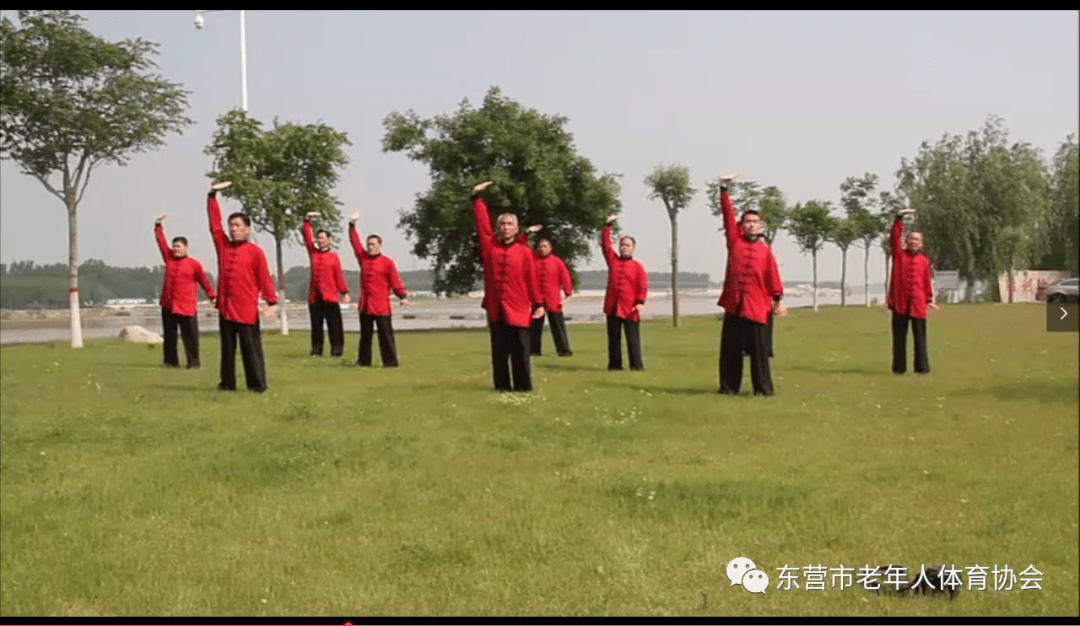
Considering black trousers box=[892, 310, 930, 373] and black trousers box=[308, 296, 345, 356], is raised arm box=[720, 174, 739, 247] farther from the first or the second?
black trousers box=[308, 296, 345, 356]

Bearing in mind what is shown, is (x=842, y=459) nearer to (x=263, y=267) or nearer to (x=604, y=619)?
(x=604, y=619)

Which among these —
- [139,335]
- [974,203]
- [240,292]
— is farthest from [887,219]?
[139,335]

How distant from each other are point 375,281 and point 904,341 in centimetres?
903

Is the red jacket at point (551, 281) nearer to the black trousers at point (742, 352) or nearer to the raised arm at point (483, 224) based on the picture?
the raised arm at point (483, 224)

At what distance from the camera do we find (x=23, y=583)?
4355mm

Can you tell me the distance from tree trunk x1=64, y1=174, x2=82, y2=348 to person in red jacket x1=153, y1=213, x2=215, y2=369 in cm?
721

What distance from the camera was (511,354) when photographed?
11.3 metres

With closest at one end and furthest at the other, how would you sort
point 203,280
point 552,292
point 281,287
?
point 203,280 → point 552,292 → point 281,287

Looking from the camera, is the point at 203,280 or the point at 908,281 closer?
the point at 908,281

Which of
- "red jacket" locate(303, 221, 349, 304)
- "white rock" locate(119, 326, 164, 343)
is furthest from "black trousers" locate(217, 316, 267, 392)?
"white rock" locate(119, 326, 164, 343)

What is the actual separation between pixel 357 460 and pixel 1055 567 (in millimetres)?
4883

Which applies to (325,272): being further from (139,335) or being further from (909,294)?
(909,294)

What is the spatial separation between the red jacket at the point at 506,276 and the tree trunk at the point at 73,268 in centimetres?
1465

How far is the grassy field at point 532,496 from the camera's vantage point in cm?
390
